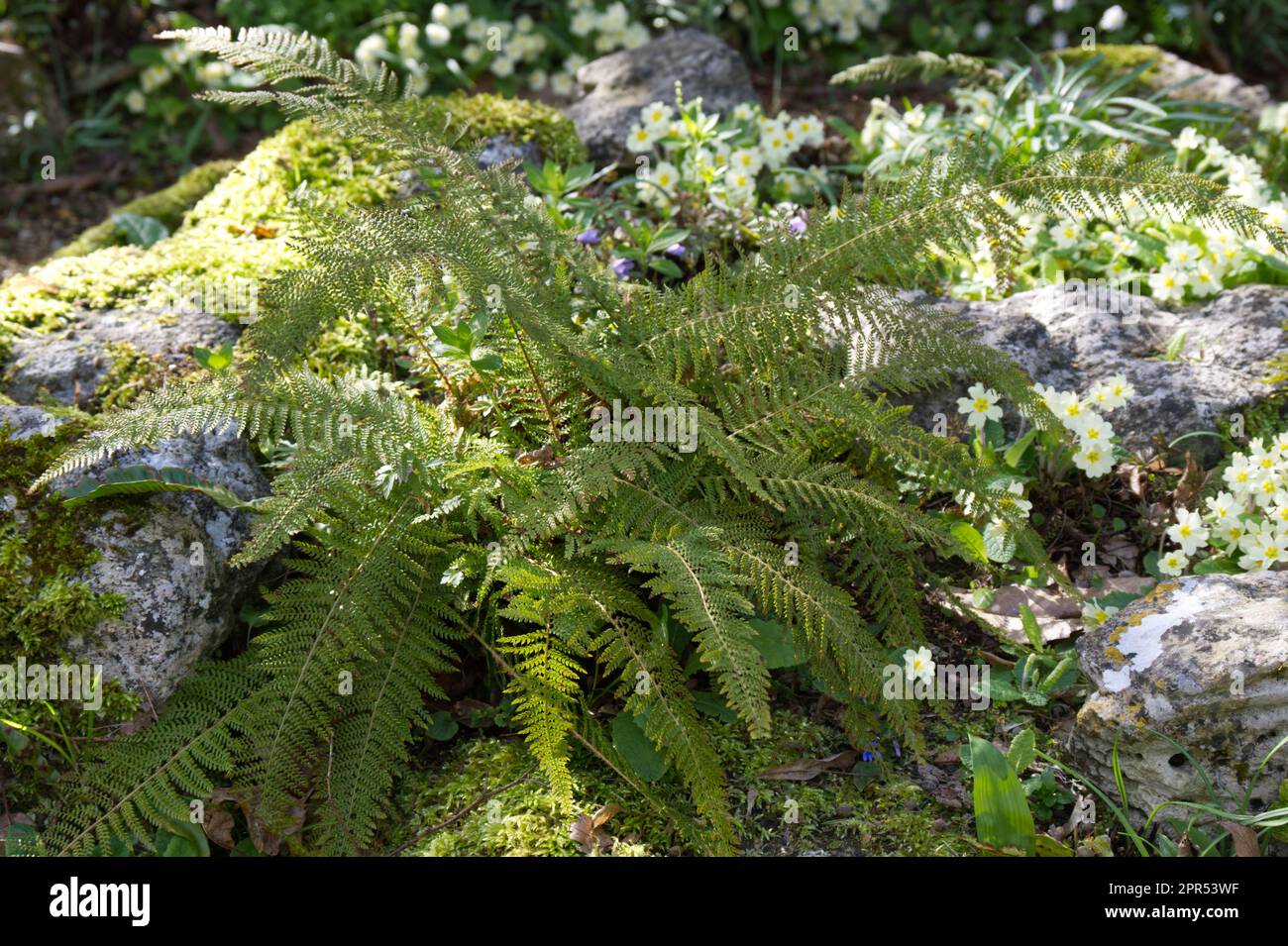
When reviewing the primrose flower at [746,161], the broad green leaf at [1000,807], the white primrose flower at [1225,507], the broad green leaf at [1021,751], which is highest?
the primrose flower at [746,161]

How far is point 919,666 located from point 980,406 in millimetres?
889

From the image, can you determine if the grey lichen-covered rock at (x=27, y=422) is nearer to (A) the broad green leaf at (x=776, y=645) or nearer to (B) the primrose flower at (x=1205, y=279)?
(A) the broad green leaf at (x=776, y=645)

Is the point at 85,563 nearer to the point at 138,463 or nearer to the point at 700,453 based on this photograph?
the point at 138,463

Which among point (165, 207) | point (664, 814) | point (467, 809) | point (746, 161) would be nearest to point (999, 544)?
Answer: point (664, 814)

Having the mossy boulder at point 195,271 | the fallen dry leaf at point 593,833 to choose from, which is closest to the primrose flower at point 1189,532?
the fallen dry leaf at point 593,833

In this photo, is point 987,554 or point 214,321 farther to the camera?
point 214,321

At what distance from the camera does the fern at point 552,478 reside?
2.50 metres

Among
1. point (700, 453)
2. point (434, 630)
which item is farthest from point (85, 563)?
point (700, 453)

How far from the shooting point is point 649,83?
16.3 ft

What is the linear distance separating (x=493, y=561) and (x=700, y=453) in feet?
1.99

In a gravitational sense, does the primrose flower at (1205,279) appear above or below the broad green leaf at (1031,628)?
above

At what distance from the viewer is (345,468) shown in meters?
2.66

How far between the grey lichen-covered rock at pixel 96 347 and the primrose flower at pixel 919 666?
2201mm
